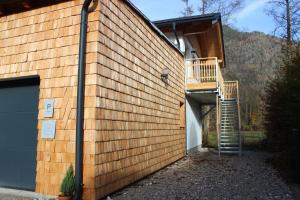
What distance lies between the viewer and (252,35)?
46.9 m

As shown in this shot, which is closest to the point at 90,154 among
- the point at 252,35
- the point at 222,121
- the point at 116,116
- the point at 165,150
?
the point at 116,116

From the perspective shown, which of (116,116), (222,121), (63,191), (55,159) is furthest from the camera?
(222,121)

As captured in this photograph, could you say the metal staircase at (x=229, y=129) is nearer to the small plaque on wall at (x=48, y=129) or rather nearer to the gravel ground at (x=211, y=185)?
the gravel ground at (x=211, y=185)

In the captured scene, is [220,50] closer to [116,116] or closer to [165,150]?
[165,150]

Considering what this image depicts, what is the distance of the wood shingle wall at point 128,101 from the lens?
5.45 meters

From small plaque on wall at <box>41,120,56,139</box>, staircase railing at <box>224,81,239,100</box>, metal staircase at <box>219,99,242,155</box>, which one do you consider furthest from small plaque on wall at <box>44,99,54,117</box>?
staircase railing at <box>224,81,239,100</box>

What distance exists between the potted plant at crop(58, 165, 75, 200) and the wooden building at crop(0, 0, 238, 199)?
0.81ft

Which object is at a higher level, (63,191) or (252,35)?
(252,35)

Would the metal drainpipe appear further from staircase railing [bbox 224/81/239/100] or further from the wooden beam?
staircase railing [bbox 224/81/239/100]

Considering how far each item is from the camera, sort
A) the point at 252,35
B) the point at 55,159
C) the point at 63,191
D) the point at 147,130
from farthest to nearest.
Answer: the point at 252,35, the point at 147,130, the point at 55,159, the point at 63,191

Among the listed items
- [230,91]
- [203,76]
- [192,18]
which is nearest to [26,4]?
[192,18]

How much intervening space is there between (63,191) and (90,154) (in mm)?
698

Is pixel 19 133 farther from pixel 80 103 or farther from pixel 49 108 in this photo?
pixel 80 103

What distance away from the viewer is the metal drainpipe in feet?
16.3
